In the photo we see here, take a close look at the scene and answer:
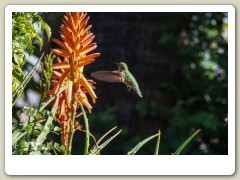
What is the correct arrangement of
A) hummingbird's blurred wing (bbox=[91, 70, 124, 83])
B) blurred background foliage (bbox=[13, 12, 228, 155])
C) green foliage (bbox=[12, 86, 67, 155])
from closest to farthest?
green foliage (bbox=[12, 86, 67, 155]) < hummingbird's blurred wing (bbox=[91, 70, 124, 83]) < blurred background foliage (bbox=[13, 12, 228, 155])

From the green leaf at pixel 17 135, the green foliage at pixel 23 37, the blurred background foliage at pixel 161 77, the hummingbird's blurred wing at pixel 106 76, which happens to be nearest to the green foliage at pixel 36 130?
A: the green leaf at pixel 17 135

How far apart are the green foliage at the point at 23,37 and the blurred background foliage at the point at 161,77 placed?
1.82 meters

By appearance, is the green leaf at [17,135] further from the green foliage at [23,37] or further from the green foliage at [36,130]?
the green foliage at [23,37]

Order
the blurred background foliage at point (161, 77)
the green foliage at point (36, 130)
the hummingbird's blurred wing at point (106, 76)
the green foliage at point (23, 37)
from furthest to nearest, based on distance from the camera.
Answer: the blurred background foliage at point (161, 77) < the hummingbird's blurred wing at point (106, 76) < the green foliage at point (23, 37) < the green foliage at point (36, 130)

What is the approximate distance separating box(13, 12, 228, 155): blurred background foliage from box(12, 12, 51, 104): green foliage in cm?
182

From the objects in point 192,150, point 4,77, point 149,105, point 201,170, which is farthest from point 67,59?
point 149,105

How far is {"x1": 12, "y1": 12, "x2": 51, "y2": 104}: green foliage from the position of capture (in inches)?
84.1

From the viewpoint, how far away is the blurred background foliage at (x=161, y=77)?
4.11 meters

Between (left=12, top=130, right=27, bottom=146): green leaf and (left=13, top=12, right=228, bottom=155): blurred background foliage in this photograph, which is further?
(left=13, top=12, right=228, bottom=155): blurred background foliage

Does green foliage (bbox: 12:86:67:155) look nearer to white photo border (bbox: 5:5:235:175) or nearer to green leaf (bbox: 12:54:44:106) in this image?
green leaf (bbox: 12:54:44:106)

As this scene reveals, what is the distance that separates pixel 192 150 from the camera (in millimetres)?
3723

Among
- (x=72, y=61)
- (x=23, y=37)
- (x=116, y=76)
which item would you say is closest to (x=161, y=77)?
(x=116, y=76)

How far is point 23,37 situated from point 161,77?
2.35 meters

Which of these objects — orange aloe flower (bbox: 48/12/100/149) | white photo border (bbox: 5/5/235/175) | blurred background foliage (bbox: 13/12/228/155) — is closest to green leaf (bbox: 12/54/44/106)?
orange aloe flower (bbox: 48/12/100/149)
